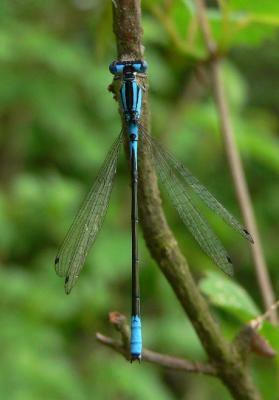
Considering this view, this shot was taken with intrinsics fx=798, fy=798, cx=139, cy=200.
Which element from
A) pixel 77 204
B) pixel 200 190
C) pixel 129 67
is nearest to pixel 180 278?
pixel 129 67

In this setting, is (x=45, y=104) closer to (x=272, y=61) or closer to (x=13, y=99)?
(x=13, y=99)

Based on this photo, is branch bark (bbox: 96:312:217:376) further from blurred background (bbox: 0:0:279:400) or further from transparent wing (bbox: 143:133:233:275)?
blurred background (bbox: 0:0:279:400)

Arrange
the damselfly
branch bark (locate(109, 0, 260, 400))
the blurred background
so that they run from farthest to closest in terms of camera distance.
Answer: the blurred background, the damselfly, branch bark (locate(109, 0, 260, 400))

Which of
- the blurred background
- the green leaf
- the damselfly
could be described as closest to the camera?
the green leaf

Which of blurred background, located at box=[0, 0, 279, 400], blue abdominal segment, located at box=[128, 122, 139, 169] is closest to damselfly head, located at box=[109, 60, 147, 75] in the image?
blue abdominal segment, located at box=[128, 122, 139, 169]

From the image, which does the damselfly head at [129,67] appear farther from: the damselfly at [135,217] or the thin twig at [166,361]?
the thin twig at [166,361]

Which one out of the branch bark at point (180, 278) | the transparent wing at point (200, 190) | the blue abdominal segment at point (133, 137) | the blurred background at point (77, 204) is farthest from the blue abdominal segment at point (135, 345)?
the blurred background at point (77, 204)
